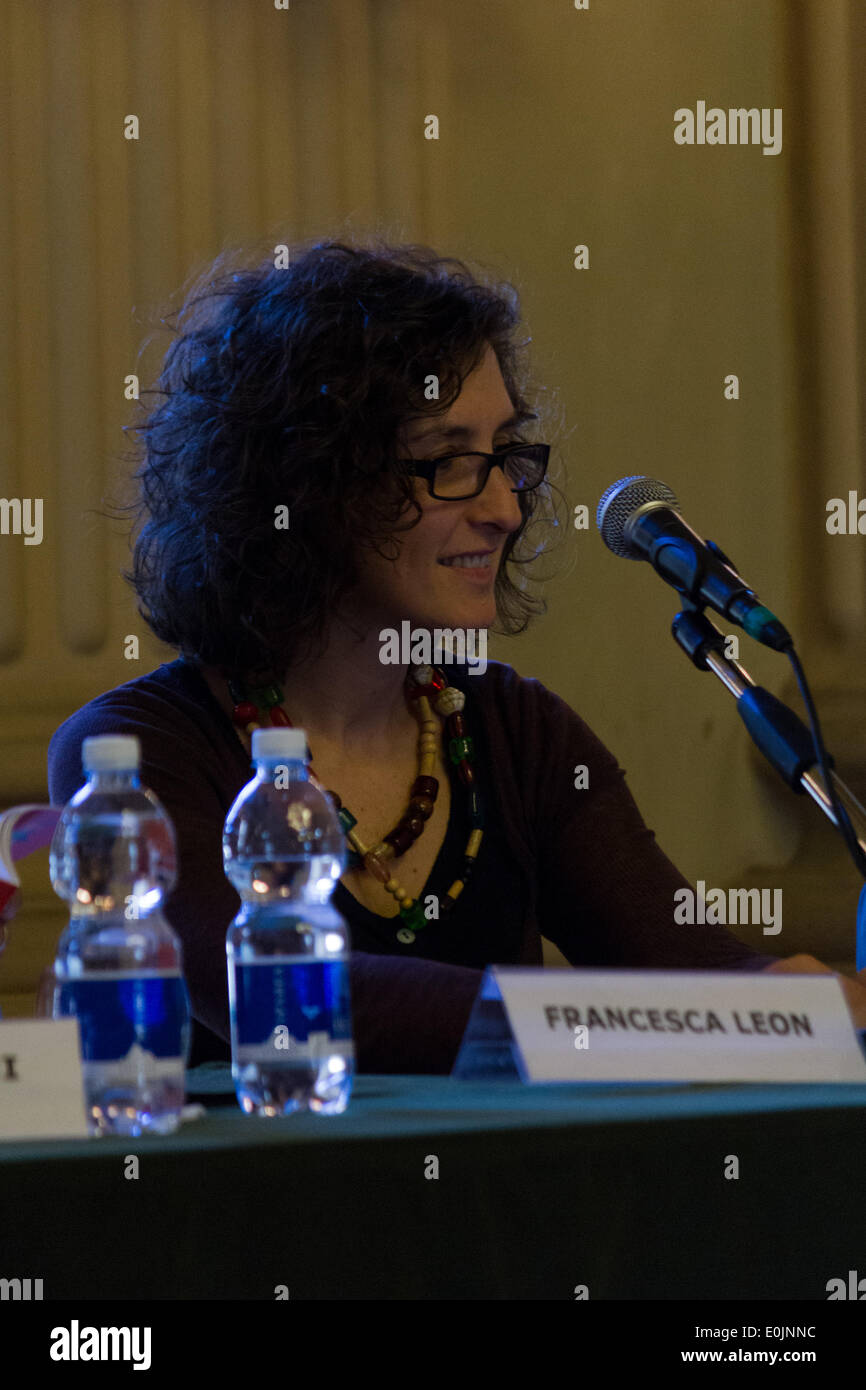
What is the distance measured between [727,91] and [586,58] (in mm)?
242

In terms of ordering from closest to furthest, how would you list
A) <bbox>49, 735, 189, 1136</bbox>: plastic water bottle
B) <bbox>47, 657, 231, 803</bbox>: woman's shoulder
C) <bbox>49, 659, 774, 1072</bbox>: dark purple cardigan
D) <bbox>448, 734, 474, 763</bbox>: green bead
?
<bbox>49, 735, 189, 1136</bbox>: plastic water bottle, <bbox>49, 659, 774, 1072</bbox>: dark purple cardigan, <bbox>47, 657, 231, 803</bbox>: woman's shoulder, <bbox>448, 734, 474, 763</bbox>: green bead

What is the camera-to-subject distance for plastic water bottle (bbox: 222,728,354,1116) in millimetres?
912

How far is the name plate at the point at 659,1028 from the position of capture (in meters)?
0.84

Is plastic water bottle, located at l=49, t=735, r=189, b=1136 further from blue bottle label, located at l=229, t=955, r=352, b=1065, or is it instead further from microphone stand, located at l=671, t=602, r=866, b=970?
microphone stand, located at l=671, t=602, r=866, b=970

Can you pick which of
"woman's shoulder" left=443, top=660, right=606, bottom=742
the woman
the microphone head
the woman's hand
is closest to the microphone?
the microphone head

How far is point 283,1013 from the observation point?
0.95 m

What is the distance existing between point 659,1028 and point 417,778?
2.82 feet

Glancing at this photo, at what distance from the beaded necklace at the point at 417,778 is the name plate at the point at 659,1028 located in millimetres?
680

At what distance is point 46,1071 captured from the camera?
0.77 metres

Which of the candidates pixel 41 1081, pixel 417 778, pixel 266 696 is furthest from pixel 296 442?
pixel 41 1081

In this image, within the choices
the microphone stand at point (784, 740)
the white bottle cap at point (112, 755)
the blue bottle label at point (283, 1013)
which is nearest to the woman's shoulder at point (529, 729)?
the microphone stand at point (784, 740)
